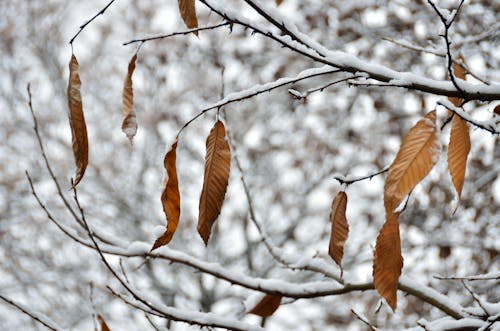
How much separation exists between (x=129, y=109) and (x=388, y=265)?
642 mm

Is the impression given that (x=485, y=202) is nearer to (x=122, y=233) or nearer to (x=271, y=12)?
(x=271, y=12)

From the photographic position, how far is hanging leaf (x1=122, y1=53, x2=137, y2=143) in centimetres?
137

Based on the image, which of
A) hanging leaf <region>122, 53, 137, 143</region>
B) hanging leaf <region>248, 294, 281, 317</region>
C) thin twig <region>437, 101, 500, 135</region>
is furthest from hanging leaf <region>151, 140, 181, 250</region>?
hanging leaf <region>248, 294, 281, 317</region>

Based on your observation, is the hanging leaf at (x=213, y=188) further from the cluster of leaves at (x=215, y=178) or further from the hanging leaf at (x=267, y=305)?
the hanging leaf at (x=267, y=305)

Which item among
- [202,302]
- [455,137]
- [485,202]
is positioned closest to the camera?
A: [455,137]

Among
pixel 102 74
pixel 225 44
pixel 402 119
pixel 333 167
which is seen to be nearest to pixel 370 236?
pixel 333 167

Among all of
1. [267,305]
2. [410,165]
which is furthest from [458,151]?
[267,305]

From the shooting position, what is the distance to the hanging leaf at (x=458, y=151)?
1.22 metres

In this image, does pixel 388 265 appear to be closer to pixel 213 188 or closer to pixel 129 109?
pixel 213 188

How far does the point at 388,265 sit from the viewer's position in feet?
4.12

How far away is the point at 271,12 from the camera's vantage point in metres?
1.19

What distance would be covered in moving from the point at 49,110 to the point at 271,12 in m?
8.67

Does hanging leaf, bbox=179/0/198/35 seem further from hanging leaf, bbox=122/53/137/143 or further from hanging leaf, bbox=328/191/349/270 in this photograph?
hanging leaf, bbox=328/191/349/270

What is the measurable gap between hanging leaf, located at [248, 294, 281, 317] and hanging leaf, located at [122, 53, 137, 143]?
0.81 meters
